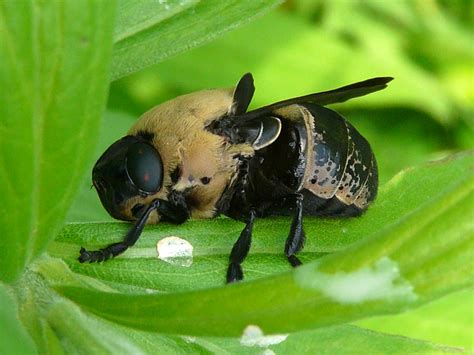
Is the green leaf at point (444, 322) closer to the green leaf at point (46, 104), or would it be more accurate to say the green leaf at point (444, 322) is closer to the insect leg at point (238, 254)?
the insect leg at point (238, 254)

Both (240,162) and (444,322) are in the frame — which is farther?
(444,322)

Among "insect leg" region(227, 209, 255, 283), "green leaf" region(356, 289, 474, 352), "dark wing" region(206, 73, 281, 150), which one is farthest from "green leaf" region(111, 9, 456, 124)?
"insect leg" region(227, 209, 255, 283)

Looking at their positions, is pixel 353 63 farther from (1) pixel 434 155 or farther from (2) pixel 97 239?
(2) pixel 97 239

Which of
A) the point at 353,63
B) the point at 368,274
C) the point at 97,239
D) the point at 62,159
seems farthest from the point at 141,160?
the point at 353,63

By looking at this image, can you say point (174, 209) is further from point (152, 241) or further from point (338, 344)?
point (338, 344)

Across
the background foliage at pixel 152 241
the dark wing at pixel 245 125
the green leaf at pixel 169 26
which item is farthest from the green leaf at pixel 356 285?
the dark wing at pixel 245 125

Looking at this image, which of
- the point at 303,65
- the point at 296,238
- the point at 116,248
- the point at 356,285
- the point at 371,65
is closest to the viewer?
the point at 356,285

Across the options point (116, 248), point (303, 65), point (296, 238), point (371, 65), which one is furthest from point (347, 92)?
point (371, 65)
